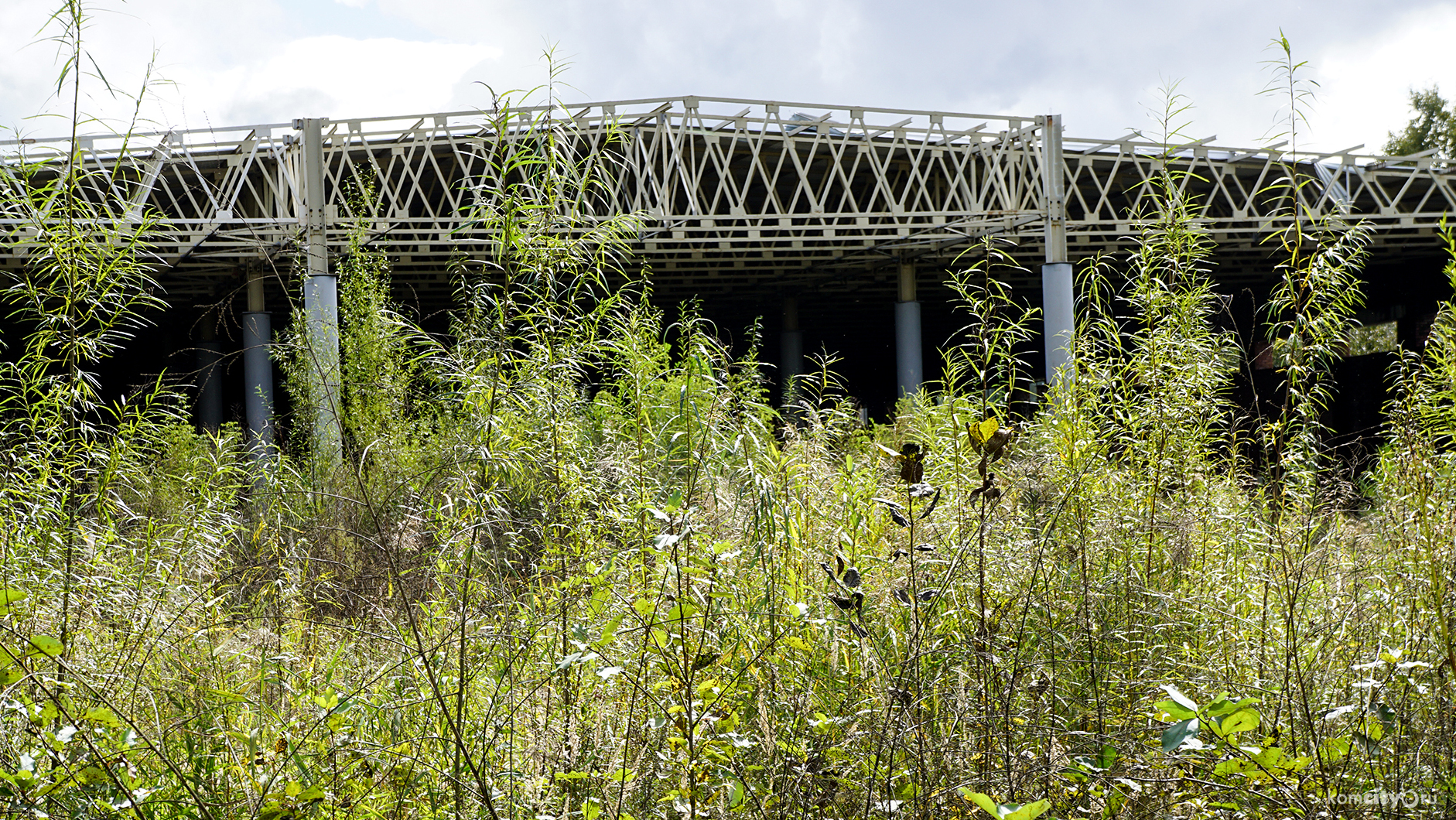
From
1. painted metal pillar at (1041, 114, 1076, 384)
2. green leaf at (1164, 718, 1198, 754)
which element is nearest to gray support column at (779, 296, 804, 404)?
painted metal pillar at (1041, 114, 1076, 384)

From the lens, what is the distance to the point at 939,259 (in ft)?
59.8

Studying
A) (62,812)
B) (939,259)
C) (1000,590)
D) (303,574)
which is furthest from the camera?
(939,259)

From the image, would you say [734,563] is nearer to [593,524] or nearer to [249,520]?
[593,524]

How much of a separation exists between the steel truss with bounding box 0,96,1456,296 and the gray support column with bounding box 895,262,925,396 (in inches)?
20.2

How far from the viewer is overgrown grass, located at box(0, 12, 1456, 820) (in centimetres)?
279

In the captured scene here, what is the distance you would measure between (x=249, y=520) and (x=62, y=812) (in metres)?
5.11

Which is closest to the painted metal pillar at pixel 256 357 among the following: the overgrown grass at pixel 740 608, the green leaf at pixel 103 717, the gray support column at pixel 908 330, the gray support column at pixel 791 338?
the overgrown grass at pixel 740 608

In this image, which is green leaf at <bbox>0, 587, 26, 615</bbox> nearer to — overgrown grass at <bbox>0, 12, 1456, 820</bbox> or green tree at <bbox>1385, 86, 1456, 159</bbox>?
overgrown grass at <bbox>0, 12, 1456, 820</bbox>

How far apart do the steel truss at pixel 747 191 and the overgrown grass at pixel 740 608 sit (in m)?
7.59

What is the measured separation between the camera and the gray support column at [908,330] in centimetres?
1836

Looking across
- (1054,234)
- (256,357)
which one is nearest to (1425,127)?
(1054,234)

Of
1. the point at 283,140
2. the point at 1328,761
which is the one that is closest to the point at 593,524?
the point at 1328,761

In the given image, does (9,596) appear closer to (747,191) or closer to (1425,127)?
(747,191)

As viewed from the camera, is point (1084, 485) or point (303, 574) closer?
point (1084, 485)
